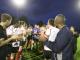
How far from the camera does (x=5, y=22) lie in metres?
3.64

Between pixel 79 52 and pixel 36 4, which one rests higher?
pixel 36 4

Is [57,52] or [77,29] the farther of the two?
[77,29]

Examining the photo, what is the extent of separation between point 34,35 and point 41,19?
56 cm

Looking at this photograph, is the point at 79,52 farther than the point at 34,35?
No

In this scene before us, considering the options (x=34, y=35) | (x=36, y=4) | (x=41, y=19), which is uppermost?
(x=36, y=4)

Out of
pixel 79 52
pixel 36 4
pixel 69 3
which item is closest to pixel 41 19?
pixel 36 4

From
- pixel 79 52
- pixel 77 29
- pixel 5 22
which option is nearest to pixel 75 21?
pixel 77 29

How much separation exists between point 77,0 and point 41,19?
1.17 metres

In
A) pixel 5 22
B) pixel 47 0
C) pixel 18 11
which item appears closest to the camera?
pixel 5 22

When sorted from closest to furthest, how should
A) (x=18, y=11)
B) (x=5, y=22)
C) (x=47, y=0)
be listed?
(x=5, y=22)
(x=18, y=11)
(x=47, y=0)

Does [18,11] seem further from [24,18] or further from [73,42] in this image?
[73,42]

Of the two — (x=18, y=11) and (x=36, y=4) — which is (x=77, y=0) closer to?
(x=36, y=4)

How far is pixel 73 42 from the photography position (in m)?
3.77

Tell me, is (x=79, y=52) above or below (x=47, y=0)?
below
